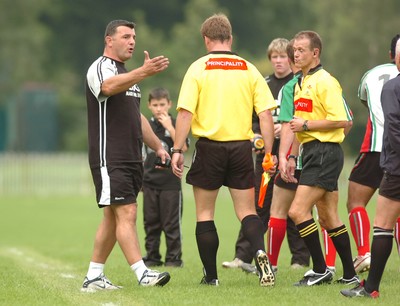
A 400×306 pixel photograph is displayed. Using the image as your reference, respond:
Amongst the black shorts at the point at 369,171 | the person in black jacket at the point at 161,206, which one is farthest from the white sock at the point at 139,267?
the person in black jacket at the point at 161,206

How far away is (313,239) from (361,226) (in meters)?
1.55

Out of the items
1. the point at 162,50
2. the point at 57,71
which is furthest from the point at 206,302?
the point at 57,71

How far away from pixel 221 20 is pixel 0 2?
63933 mm

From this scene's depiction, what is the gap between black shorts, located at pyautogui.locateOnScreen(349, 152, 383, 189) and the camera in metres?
11.3

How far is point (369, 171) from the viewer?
37.0 ft

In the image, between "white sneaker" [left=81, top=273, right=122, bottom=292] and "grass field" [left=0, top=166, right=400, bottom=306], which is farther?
"white sneaker" [left=81, top=273, right=122, bottom=292]

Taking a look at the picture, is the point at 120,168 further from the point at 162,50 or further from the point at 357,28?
the point at 162,50

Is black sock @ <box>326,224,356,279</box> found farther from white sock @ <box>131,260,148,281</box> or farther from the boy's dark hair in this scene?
the boy's dark hair

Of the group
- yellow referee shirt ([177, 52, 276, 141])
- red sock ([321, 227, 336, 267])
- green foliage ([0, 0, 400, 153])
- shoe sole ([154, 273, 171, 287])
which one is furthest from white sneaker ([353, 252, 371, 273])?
green foliage ([0, 0, 400, 153])

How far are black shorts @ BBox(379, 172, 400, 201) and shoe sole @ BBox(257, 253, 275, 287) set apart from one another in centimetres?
131

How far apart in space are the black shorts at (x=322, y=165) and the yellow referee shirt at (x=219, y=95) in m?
0.57

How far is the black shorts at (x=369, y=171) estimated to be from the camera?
11.3 meters

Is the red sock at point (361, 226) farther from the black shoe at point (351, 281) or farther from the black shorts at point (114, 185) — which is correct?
the black shorts at point (114, 185)

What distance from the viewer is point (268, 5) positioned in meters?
75.8
